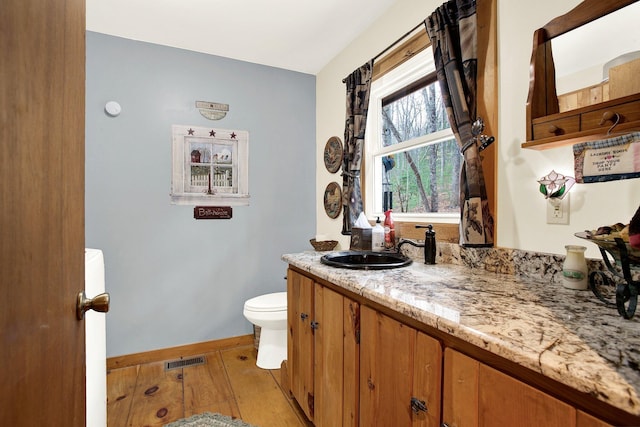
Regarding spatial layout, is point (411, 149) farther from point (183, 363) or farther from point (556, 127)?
point (183, 363)

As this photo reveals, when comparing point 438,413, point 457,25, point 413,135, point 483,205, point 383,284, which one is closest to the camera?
point 438,413

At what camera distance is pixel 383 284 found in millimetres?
1161

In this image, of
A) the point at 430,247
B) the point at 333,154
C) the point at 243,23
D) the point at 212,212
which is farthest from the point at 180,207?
the point at 430,247

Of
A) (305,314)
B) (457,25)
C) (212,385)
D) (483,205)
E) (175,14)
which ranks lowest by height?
(212,385)

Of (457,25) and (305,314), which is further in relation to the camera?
(305,314)

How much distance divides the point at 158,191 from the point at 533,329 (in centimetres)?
254

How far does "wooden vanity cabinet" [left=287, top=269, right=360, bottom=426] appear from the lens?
125cm

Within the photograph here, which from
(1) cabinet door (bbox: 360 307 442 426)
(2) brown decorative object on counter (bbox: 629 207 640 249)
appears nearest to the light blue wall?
(1) cabinet door (bbox: 360 307 442 426)

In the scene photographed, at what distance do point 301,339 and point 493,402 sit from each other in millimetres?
1170

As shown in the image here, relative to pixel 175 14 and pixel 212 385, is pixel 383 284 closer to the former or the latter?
pixel 212 385

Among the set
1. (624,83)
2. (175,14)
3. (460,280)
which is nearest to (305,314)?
(460,280)

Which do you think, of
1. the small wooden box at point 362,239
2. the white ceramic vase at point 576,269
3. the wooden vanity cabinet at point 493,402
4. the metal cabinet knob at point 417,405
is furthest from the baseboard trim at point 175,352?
the white ceramic vase at point 576,269

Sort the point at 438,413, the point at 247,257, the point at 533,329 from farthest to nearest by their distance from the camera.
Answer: the point at 247,257 < the point at 438,413 < the point at 533,329

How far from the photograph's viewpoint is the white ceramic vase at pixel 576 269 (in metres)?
1.00
